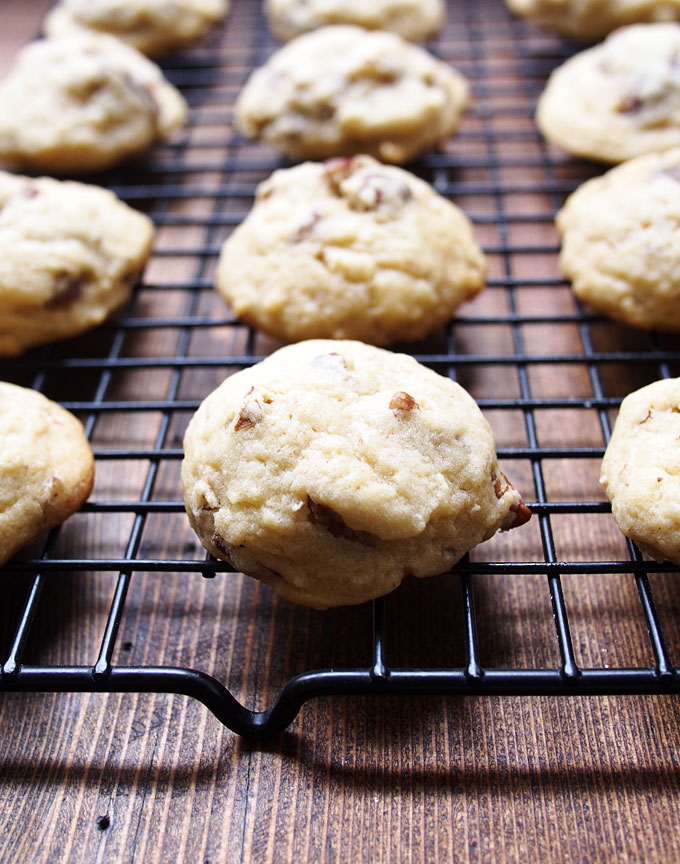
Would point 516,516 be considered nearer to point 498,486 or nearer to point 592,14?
point 498,486

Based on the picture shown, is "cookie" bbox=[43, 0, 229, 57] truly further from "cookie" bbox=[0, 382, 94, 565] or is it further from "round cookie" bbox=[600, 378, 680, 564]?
"round cookie" bbox=[600, 378, 680, 564]

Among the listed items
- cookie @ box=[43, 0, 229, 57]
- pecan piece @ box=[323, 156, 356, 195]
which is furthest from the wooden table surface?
cookie @ box=[43, 0, 229, 57]

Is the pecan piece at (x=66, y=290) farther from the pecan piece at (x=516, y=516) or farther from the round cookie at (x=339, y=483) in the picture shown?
the pecan piece at (x=516, y=516)

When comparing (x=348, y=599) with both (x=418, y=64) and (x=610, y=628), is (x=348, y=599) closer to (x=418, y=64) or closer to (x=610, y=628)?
(x=610, y=628)

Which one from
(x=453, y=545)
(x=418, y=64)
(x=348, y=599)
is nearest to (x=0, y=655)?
(x=348, y=599)

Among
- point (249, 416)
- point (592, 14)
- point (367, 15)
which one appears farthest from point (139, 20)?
point (249, 416)

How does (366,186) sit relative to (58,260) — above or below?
above
